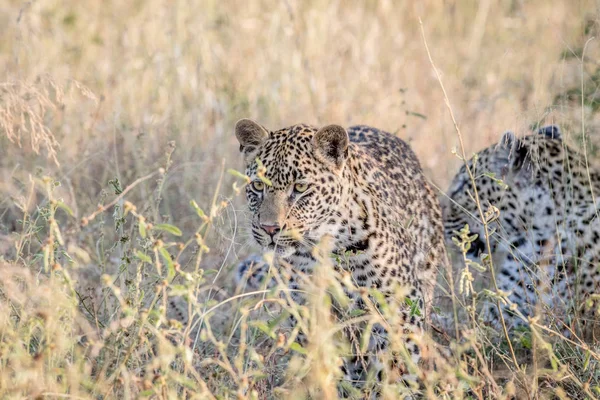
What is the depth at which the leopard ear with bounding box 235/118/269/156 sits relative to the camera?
5.64 m

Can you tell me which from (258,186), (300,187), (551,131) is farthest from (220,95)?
(300,187)

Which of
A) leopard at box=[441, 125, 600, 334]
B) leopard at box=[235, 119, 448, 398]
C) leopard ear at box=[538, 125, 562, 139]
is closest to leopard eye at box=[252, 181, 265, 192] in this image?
leopard at box=[235, 119, 448, 398]

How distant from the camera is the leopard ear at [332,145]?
534 centimetres

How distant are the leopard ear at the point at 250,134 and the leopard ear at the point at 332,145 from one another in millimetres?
410

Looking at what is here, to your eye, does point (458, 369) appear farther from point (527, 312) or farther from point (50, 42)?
point (50, 42)

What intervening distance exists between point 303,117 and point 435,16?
4.64 metres

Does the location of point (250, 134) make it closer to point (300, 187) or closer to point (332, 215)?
point (300, 187)

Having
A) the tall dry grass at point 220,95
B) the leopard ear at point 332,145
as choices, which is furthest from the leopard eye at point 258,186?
the tall dry grass at point 220,95

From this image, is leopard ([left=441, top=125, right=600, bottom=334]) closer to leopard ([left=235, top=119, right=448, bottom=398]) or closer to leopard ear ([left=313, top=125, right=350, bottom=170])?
leopard ([left=235, top=119, right=448, bottom=398])

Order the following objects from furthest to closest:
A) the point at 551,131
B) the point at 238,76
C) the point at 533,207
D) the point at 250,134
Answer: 1. the point at 238,76
2. the point at 551,131
3. the point at 533,207
4. the point at 250,134

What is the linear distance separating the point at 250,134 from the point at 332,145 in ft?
1.89

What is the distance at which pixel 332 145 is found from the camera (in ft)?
17.7

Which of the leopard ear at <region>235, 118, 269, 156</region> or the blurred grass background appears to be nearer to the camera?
the leopard ear at <region>235, 118, 269, 156</region>

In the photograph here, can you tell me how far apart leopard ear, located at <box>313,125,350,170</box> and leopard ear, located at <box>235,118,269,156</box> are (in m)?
0.41
